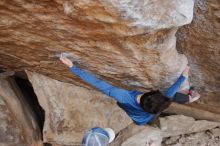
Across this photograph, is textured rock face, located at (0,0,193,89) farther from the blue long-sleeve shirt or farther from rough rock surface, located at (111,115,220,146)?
rough rock surface, located at (111,115,220,146)

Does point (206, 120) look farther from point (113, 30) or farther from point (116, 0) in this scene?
point (116, 0)

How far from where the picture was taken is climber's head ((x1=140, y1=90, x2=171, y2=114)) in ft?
13.3

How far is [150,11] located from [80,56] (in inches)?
45.2

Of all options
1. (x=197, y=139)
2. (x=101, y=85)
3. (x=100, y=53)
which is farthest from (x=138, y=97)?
(x=197, y=139)

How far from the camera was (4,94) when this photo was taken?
18.1 feet

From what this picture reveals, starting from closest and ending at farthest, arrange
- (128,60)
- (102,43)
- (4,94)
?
(102,43), (128,60), (4,94)

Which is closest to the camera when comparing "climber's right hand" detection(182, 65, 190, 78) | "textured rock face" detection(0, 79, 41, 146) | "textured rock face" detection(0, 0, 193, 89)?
"textured rock face" detection(0, 0, 193, 89)

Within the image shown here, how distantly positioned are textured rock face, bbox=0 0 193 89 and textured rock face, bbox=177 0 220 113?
0.62ft

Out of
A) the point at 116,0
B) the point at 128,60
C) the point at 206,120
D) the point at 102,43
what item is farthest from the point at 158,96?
the point at 206,120

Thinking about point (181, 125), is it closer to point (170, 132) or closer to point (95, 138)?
point (170, 132)

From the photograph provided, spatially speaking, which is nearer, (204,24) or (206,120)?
(204,24)

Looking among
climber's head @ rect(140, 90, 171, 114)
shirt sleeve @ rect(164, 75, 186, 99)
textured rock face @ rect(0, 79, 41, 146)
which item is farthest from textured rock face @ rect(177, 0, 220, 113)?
textured rock face @ rect(0, 79, 41, 146)

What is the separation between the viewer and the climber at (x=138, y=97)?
4.08 metres

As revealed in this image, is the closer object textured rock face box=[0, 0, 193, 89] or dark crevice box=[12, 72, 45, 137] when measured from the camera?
textured rock face box=[0, 0, 193, 89]
